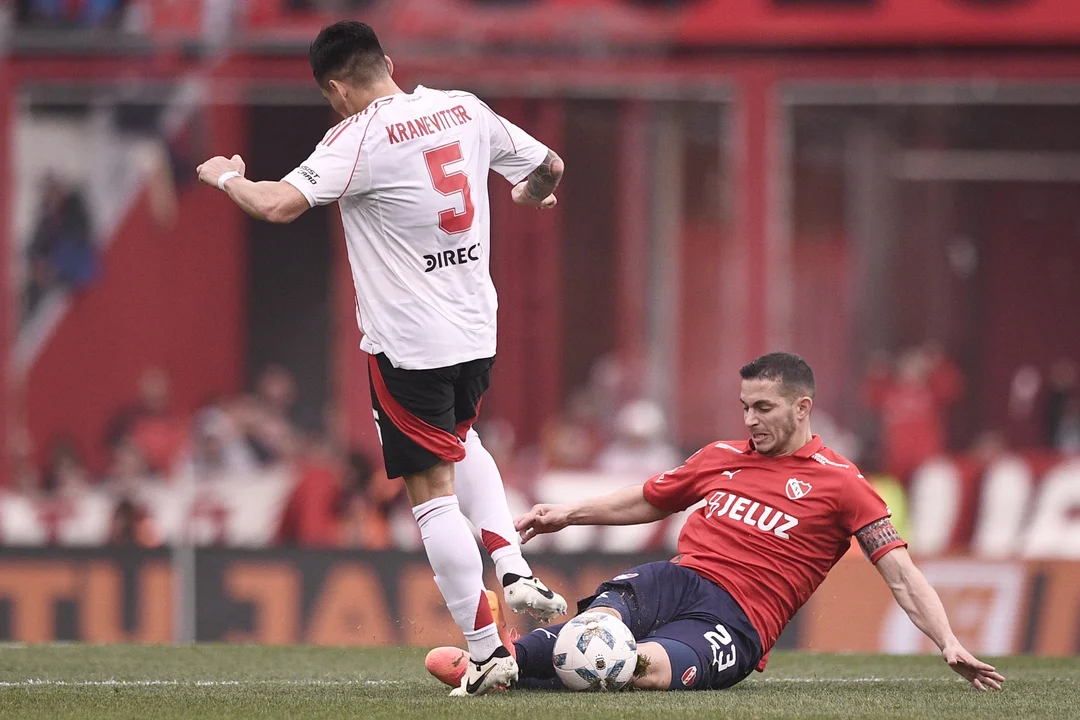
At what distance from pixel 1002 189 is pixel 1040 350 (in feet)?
5.33

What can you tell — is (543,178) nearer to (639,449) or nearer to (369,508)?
(369,508)

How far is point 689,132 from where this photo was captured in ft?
51.9

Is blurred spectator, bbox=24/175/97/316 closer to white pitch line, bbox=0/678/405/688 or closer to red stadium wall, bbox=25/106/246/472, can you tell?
red stadium wall, bbox=25/106/246/472

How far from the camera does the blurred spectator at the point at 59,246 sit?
16234 mm

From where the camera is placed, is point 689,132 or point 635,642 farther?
point 689,132

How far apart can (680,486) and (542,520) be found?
→ 0.47 metres

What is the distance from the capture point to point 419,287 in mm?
5285

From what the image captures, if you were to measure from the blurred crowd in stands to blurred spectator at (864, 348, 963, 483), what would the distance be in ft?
0.04

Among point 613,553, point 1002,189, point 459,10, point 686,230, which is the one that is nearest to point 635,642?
point 613,553

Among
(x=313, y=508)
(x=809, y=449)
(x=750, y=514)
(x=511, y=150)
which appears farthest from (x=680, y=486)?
(x=313, y=508)

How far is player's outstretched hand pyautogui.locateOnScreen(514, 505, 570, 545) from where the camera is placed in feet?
18.5

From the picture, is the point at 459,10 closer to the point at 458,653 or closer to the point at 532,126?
the point at 532,126

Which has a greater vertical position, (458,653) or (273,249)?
(273,249)

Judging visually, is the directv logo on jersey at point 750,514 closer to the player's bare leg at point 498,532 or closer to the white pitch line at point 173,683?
the player's bare leg at point 498,532
